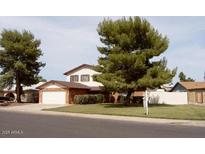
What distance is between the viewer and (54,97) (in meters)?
47.7

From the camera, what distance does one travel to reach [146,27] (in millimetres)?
36438

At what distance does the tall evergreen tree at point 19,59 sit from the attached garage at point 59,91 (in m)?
5.57

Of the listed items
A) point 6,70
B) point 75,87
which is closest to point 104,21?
point 75,87

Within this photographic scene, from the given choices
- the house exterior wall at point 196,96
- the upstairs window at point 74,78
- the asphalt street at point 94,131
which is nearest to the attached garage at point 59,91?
the upstairs window at point 74,78

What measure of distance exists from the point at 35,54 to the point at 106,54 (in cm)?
1890

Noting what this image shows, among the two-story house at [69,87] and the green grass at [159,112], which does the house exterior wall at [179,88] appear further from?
the green grass at [159,112]

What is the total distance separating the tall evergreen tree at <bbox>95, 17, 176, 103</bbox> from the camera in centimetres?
3466

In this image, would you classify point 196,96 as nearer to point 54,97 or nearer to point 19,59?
point 54,97

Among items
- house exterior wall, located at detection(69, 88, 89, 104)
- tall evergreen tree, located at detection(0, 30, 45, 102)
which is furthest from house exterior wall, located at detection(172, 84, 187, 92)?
tall evergreen tree, located at detection(0, 30, 45, 102)

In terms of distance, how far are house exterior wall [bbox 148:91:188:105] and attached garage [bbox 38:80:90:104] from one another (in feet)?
32.6

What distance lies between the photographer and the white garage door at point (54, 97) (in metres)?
46.8

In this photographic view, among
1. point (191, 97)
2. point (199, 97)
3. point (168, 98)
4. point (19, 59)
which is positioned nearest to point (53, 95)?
point (19, 59)

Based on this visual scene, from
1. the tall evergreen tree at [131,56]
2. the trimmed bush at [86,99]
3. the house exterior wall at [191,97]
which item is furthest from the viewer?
the house exterior wall at [191,97]

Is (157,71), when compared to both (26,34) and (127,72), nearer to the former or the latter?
(127,72)
